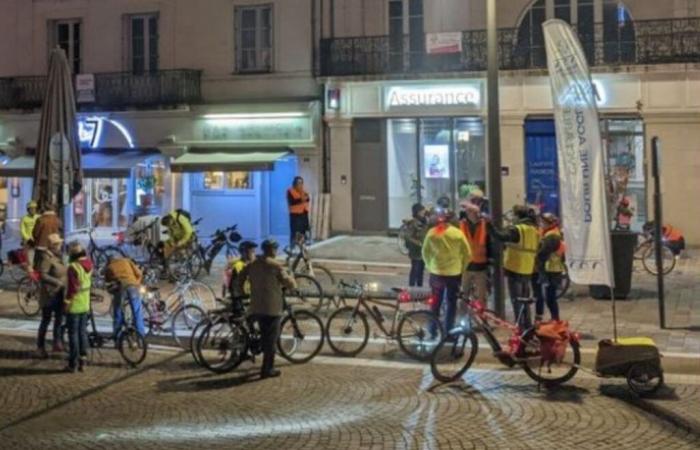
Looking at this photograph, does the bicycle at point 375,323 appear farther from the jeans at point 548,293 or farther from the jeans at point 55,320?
the jeans at point 55,320

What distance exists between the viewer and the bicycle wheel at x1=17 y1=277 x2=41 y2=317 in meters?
13.7

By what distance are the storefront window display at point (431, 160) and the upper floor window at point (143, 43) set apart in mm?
7219

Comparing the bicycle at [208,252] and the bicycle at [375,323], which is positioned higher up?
the bicycle at [208,252]

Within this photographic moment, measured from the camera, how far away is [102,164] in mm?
22703

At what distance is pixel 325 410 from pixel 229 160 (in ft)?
46.6

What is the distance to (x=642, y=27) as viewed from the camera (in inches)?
797

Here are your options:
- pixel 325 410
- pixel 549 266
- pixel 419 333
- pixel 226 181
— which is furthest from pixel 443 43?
pixel 325 410

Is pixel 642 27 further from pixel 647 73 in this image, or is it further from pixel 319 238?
pixel 319 238

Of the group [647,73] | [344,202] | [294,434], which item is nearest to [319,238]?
[344,202]

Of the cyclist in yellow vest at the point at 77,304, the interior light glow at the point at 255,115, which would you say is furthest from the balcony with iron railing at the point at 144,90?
the cyclist in yellow vest at the point at 77,304

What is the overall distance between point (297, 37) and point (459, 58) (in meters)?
4.41

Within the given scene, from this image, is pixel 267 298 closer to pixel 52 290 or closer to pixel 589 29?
pixel 52 290

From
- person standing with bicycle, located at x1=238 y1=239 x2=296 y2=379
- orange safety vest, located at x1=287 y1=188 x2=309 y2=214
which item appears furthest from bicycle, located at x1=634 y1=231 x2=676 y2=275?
person standing with bicycle, located at x1=238 y1=239 x2=296 y2=379

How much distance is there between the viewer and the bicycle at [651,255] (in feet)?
52.9
